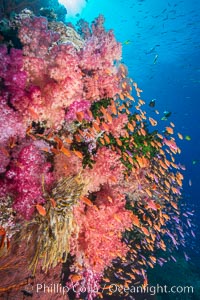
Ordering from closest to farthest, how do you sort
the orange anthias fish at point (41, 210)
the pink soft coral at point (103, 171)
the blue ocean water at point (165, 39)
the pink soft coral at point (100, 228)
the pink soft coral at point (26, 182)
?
1. the orange anthias fish at point (41, 210)
2. the pink soft coral at point (26, 182)
3. the pink soft coral at point (100, 228)
4. the pink soft coral at point (103, 171)
5. the blue ocean water at point (165, 39)

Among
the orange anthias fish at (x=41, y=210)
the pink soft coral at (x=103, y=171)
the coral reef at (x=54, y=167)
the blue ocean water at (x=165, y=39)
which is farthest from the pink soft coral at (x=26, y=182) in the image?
the blue ocean water at (x=165, y=39)

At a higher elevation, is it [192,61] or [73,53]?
[192,61]

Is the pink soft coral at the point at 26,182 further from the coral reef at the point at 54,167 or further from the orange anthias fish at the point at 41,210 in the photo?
the orange anthias fish at the point at 41,210

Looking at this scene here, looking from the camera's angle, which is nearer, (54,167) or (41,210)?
(41,210)

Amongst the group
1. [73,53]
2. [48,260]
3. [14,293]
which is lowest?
[14,293]

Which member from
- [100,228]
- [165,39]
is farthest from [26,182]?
[165,39]

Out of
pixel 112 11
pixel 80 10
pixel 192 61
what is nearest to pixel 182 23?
pixel 192 61

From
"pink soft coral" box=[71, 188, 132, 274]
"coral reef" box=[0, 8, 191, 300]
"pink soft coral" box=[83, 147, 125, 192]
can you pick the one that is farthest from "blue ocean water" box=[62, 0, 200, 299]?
"pink soft coral" box=[83, 147, 125, 192]

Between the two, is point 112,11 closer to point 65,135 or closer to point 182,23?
point 182,23

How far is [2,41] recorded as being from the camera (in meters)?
5.96

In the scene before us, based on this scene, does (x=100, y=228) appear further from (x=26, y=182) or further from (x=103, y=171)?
(x=26, y=182)

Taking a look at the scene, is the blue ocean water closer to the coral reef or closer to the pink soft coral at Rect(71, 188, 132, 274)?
the pink soft coral at Rect(71, 188, 132, 274)

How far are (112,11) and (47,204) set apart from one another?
47.8 m

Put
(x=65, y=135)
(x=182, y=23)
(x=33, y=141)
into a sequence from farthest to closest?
(x=182, y=23) < (x=65, y=135) < (x=33, y=141)
